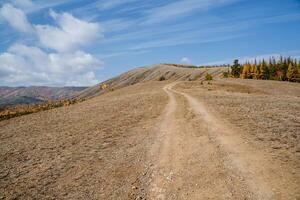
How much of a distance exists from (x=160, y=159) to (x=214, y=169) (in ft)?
11.8

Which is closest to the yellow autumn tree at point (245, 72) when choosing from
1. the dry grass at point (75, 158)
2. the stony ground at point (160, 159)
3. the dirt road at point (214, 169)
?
the stony ground at point (160, 159)

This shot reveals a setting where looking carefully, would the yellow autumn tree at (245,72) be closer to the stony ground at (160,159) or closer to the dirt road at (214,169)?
the stony ground at (160,159)

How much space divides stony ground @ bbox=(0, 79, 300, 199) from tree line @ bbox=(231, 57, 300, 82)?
109m

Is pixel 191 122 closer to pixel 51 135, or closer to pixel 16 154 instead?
pixel 51 135

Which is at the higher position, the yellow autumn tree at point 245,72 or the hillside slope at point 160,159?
the yellow autumn tree at point 245,72

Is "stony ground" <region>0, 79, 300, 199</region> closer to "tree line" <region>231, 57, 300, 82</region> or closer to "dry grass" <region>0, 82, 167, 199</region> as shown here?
"dry grass" <region>0, 82, 167, 199</region>

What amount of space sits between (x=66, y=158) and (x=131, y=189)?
21.8 ft

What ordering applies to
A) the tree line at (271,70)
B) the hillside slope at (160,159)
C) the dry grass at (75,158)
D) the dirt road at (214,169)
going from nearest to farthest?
the dirt road at (214,169) → the hillside slope at (160,159) → the dry grass at (75,158) → the tree line at (271,70)

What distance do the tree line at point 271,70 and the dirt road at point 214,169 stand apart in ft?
388

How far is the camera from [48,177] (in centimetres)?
1664

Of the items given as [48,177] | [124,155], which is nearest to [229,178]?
[124,155]

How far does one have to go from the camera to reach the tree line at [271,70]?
420 ft

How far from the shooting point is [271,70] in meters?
139

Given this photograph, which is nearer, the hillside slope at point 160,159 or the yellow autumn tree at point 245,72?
the hillside slope at point 160,159
